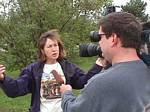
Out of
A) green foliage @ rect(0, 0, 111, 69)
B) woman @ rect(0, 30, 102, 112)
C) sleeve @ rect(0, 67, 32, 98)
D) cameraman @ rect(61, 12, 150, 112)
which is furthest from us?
green foliage @ rect(0, 0, 111, 69)

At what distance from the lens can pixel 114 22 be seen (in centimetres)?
298

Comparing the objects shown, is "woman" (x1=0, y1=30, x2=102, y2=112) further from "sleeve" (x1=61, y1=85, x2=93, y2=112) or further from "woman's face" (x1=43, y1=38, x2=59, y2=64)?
"sleeve" (x1=61, y1=85, x2=93, y2=112)

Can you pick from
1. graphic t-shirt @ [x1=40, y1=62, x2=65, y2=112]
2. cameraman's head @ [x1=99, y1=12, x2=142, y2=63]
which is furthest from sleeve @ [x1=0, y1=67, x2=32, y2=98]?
cameraman's head @ [x1=99, y1=12, x2=142, y2=63]

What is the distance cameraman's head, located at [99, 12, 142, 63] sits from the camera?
2.97 m

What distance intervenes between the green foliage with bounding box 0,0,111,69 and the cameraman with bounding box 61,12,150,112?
10245 mm

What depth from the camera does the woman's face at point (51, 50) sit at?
5008mm

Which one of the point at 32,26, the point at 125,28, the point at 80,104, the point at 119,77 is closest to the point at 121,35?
the point at 125,28

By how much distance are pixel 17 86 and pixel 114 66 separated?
201 cm

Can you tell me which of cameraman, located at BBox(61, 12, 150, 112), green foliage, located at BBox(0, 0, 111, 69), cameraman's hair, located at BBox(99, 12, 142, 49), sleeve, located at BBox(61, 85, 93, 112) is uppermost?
cameraman's hair, located at BBox(99, 12, 142, 49)

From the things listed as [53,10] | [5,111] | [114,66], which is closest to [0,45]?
[53,10]

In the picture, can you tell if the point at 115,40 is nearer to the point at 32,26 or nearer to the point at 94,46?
the point at 94,46

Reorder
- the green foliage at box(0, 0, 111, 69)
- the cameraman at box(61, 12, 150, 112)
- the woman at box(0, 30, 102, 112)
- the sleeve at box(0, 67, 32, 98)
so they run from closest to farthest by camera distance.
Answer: the cameraman at box(61, 12, 150, 112) < the sleeve at box(0, 67, 32, 98) < the woman at box(0, 30, 102, 112) < the green foliage at box(0, 0, 111, 69)

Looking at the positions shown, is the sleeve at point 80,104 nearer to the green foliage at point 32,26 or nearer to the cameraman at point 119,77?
the cameraman at point 119,77

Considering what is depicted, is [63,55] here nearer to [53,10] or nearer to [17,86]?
[17,86]
